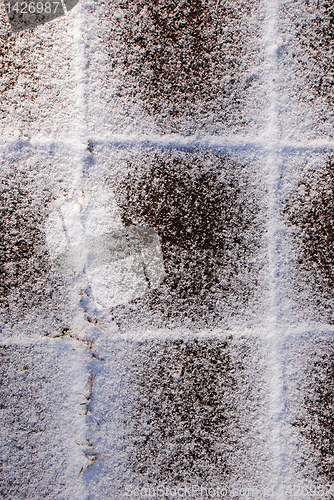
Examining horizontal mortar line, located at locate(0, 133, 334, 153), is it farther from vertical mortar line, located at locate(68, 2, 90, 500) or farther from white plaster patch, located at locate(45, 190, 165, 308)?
white plaster patch, located at locate(45, 190, 165, 308)

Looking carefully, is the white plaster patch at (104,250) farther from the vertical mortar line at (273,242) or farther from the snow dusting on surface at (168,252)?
the vertical mortar line at (273,242)

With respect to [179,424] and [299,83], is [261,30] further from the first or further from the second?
[179,424]

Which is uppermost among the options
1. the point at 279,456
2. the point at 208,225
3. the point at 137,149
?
the point at 137,149

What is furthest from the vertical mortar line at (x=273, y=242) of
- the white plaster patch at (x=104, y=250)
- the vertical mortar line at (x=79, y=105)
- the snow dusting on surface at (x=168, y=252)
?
the vertical mortar line at (x=79, y=105)

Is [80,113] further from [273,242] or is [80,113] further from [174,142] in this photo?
[273,242]

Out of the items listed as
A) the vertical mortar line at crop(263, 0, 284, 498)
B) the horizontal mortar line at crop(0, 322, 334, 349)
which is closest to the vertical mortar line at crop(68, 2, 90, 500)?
the horizontal mortar line at crop(0, 322, 334, 349)

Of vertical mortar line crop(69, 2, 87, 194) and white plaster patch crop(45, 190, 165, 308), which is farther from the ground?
vertical mortar line crop(69, 2, 87, 194)

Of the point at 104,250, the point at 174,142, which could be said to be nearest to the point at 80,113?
the point at 174,142

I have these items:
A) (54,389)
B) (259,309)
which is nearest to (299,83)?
(259,309)
